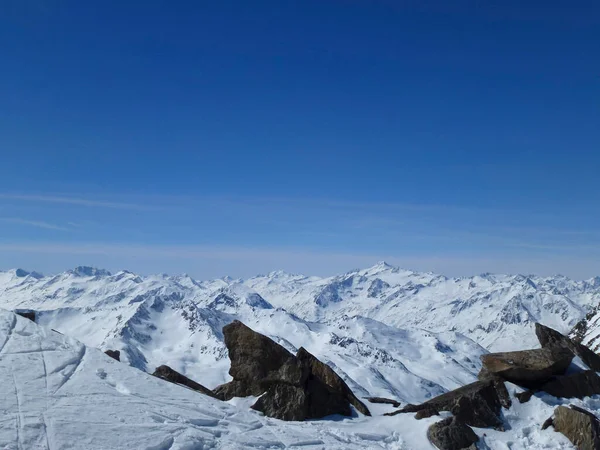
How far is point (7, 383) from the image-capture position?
19844mm

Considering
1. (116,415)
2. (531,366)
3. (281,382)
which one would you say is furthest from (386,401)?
(116,415)

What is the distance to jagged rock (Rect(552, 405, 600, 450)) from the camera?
829 inches

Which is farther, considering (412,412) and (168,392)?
(412,412)

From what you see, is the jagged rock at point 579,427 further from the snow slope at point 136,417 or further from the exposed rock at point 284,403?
the exposed rock at point 284,403

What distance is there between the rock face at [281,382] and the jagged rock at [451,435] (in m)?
4.67

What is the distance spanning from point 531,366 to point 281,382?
14.4 m

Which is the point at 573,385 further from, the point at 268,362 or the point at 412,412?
the point at 268,362

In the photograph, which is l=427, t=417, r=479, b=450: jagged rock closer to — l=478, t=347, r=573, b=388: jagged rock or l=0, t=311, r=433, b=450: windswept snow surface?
l=0, t=311, r=433, b=450: windswept snow surface

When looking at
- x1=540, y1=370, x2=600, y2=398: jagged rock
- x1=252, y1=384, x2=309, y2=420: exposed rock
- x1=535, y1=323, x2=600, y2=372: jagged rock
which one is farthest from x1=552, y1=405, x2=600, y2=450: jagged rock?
x1=252, y1=384, x2=309, y2=420: exposed rock

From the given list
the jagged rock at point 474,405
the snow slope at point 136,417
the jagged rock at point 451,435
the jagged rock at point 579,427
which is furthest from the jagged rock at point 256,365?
the jagged rock at point 579,427

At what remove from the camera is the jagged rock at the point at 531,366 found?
2675 cm

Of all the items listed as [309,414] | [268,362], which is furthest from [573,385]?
[268,362]

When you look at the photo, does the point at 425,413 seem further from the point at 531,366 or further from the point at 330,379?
the point at 531,366

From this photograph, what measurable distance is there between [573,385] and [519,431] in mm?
5907
